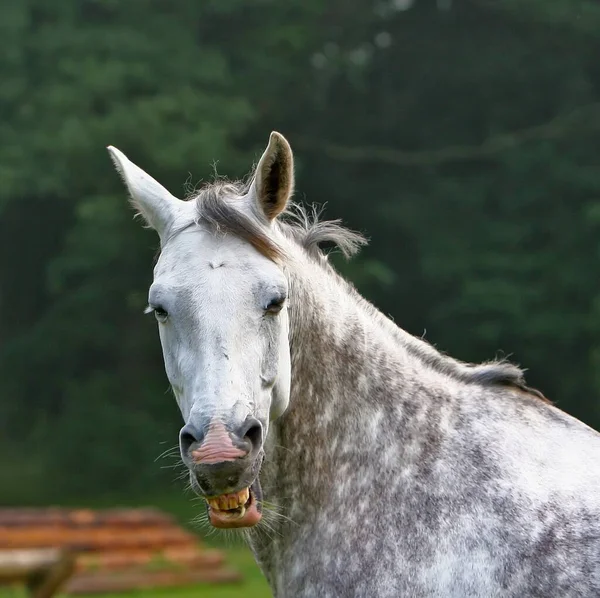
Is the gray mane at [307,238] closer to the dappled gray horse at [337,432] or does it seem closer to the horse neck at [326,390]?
the dappled gray horse at [337,432]

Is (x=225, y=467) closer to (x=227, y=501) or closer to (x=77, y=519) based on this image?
(x=227, y=501)

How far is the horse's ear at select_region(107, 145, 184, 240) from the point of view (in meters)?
3.83

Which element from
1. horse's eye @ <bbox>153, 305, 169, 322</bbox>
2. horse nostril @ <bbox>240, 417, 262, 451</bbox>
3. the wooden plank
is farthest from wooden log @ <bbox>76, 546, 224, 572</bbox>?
horse nostril @ <bbox>240, 417, 262, 451</bbox>

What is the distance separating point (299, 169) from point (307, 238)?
16.9 metres

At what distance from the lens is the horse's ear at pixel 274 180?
367 centimetres

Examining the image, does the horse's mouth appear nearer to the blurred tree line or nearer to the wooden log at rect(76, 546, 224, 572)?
the wooden log at rect(76, 546, 224, 572)

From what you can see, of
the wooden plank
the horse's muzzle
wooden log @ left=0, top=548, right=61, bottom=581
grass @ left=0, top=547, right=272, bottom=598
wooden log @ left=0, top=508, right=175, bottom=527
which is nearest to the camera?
the horse's muzzle

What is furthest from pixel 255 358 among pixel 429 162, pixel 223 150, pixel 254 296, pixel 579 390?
pixel 429 162

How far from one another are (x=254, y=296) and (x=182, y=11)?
773 inches

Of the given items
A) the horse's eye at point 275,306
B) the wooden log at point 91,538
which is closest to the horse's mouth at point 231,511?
the horse's eye at point 275,306

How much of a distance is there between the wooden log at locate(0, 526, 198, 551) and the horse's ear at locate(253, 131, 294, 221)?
376 inches

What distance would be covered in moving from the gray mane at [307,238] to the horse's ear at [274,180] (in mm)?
64

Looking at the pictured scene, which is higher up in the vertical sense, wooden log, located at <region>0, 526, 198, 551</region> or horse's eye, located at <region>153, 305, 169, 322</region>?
horse's eye, located at <region>153, 305, 169, 322</region>

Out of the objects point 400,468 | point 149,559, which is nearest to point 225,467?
point 400,468
